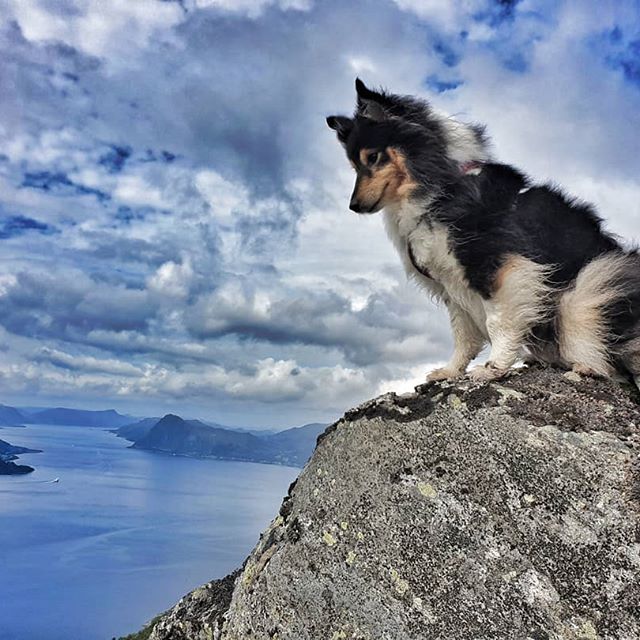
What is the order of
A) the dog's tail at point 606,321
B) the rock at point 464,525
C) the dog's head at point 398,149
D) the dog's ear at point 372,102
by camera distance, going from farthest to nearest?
the dog's ear at point 372,102 < the dog's head at point 398,149 < the dog's tail at point 606,321 < the rock at point 464,525

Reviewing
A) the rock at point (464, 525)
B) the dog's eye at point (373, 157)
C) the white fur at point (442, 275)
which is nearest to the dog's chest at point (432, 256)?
the white fur at point (442, 275)

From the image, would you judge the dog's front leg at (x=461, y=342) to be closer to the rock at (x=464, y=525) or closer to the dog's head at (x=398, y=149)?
the rock at (x=464, y=525)

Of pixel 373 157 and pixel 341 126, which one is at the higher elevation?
pixel 341 126

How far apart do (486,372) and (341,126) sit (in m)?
2.48

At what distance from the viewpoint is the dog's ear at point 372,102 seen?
5.59 metres

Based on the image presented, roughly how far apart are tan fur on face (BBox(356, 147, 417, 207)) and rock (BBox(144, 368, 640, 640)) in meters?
1.60

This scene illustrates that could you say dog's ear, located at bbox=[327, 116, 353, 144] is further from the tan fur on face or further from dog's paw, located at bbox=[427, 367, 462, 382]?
dog's paw, located at bbox=[427, 367, 462, 382]

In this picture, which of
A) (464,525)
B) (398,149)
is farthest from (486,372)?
(398,149)

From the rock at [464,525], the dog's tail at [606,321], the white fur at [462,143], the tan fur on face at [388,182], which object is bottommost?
the rock at [464,525]

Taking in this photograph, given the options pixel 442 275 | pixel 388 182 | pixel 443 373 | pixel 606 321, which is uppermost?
pixel 388 182

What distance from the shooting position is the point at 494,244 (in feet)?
16.6

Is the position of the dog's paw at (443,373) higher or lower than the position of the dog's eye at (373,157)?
lower

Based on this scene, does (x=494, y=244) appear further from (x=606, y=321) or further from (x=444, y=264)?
(x=606, y=321)

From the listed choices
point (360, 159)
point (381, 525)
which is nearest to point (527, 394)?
point (381, 525)
